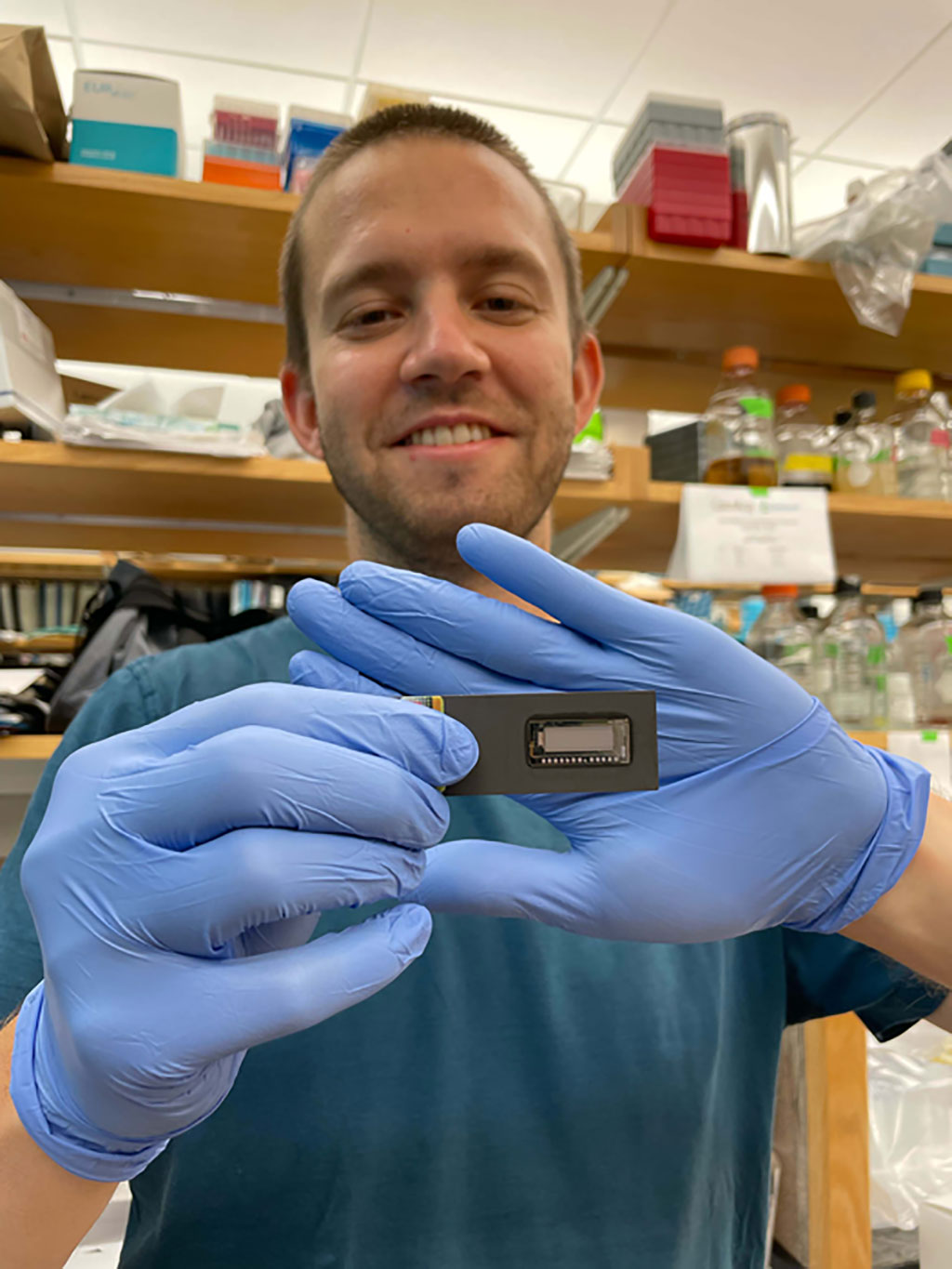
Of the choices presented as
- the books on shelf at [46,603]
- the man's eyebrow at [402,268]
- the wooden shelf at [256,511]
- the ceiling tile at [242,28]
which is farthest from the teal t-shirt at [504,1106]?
the ceiling tile at [242,28]

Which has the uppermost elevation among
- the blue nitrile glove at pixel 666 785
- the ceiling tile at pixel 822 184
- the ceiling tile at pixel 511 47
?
the ceiling tile at pixel 511 47

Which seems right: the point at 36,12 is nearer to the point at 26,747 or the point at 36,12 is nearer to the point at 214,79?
the point at 214,79

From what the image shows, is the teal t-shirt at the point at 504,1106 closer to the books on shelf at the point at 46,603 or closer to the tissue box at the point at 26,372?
the tissue box at the point at 26,372

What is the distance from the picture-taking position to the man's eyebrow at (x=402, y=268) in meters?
0.91

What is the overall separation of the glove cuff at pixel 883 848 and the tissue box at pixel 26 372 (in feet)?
4.18

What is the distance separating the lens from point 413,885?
563 millimetres

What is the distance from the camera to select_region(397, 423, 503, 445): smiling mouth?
0.90 m

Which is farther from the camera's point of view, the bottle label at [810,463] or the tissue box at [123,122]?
the bottle label at [810,463]

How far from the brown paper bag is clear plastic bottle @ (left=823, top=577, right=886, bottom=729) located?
1.65 meters

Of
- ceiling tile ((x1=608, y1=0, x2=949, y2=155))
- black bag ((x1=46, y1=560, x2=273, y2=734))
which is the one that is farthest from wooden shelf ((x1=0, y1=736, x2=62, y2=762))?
ceiling tile ((x1=608, y1=0, x2=949, y2=155))

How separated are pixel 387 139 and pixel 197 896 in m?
0.95

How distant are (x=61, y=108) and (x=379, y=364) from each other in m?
0.89

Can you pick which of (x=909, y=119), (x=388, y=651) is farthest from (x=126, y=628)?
(x=909, y=119)

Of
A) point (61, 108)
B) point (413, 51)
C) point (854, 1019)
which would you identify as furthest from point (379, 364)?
point (413, 51)
